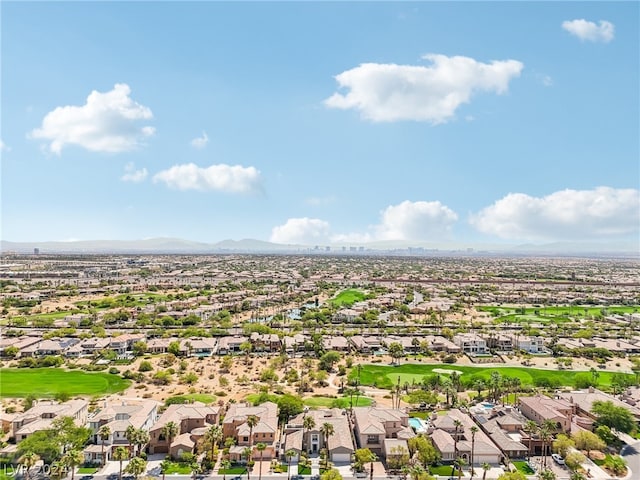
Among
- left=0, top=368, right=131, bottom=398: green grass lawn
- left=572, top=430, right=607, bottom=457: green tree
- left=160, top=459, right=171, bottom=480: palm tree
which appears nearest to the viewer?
left=160, top=459, right=171, bottom=480: palm tree

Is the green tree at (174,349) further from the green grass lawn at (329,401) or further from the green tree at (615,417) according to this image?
the green tree at (615,417)

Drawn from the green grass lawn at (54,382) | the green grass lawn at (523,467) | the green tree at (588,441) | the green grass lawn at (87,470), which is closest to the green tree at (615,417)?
→ the green tree at (588,441)

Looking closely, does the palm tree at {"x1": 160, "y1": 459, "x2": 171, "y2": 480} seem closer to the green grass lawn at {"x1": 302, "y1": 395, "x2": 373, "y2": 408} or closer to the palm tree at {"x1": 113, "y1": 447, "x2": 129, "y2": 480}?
the palm tree at {"x1": 113, "y1": 447, "x2": 129, "y2": 480}

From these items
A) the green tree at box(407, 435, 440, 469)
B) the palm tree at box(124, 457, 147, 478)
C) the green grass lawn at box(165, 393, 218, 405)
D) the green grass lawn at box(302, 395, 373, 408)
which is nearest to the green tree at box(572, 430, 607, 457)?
the green tree at box(407, 435, 440, 469)

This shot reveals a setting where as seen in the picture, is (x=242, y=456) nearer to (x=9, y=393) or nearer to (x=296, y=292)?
(x=9, y=393)

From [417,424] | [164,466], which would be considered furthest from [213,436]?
[417,424]

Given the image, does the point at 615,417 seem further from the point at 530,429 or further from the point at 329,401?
the point at 329,401
